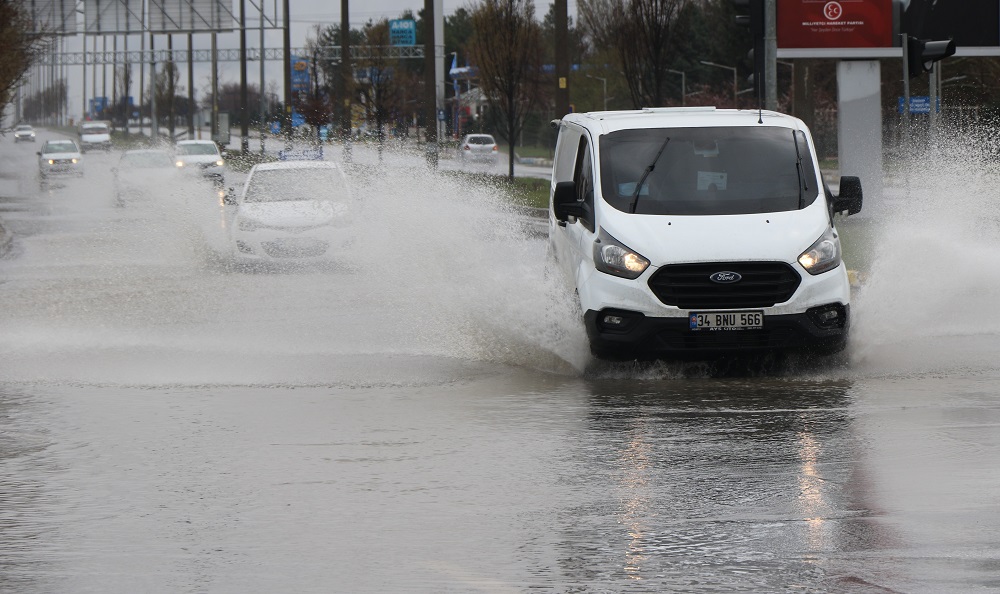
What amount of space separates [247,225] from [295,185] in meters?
1.27

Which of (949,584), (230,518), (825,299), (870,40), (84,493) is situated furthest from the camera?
(870,40)

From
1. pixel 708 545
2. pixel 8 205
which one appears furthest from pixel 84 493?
pixel 8 205

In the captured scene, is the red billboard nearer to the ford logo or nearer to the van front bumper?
the van front bumper

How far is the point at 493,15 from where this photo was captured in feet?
151

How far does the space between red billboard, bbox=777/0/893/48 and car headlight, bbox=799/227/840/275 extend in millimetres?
17890

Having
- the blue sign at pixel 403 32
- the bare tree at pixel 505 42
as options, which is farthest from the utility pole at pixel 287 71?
the blue sign at pixel 403 32

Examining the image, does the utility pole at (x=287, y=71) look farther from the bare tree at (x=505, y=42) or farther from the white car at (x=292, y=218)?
the white car at (x=292, y=218)

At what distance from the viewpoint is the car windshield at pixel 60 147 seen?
211ft

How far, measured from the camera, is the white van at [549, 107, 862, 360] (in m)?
11.0

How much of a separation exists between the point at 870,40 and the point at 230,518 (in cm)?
2382

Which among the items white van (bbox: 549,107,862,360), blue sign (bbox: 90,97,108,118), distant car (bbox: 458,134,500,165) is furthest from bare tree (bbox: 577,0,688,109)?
blue sign (bbox: 90,97,108,118)

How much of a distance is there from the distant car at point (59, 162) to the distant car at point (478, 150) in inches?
712

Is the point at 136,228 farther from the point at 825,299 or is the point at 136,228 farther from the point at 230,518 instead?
the point at 230,518

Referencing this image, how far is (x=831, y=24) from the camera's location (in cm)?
2870
